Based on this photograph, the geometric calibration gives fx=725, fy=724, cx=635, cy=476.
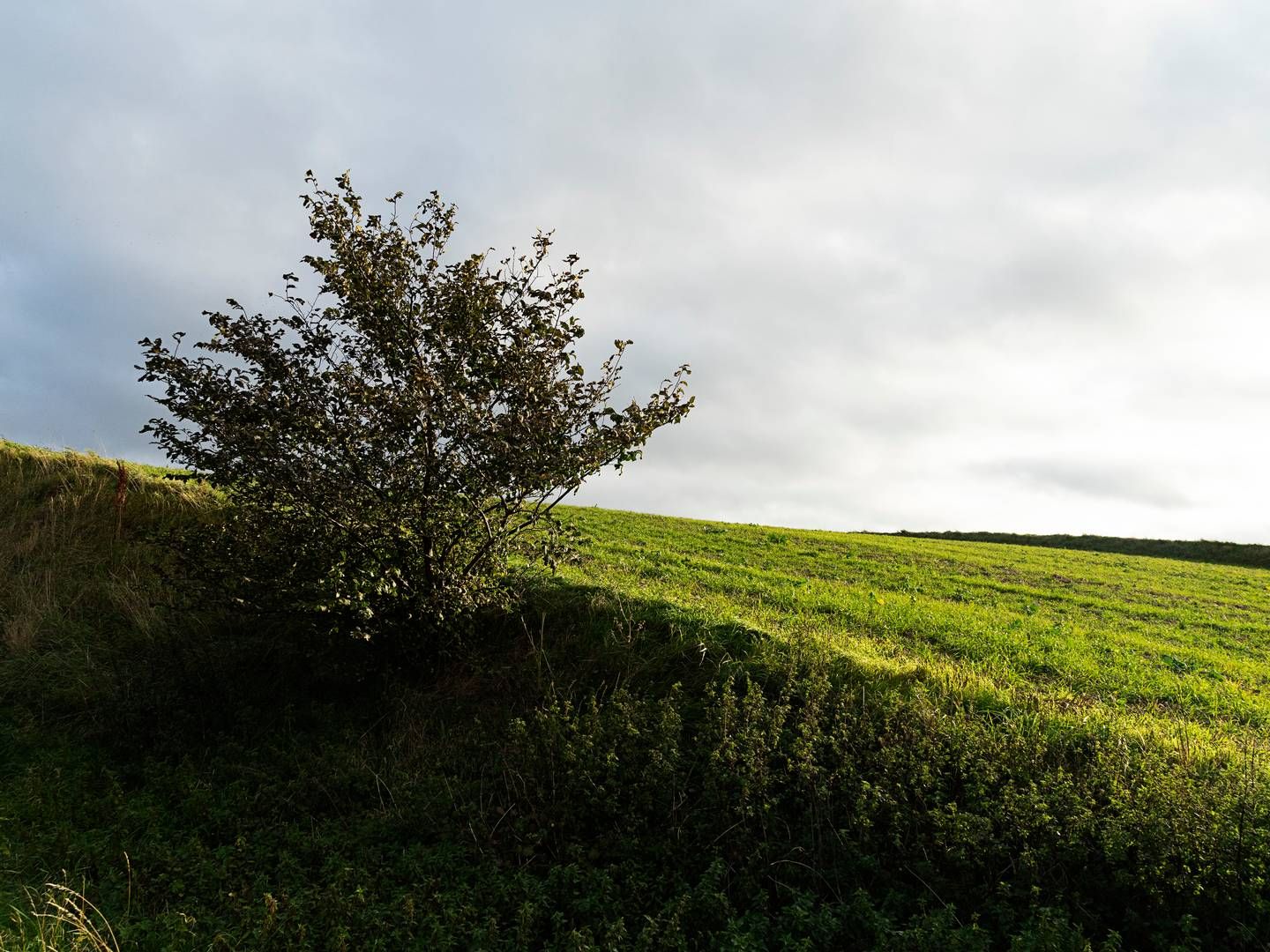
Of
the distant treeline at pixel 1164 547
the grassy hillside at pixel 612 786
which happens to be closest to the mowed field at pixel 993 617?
the grassy hillside at pixel 612 786

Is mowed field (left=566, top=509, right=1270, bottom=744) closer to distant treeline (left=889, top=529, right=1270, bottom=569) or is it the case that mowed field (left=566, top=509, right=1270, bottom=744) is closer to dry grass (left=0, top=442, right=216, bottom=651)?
dry grass (left=0, top=442, right=216, bottom=651)

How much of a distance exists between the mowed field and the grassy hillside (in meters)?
0.14

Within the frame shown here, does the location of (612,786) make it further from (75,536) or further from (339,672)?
(75,536)

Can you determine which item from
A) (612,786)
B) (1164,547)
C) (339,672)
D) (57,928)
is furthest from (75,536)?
(1164,547)

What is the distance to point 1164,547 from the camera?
145ft

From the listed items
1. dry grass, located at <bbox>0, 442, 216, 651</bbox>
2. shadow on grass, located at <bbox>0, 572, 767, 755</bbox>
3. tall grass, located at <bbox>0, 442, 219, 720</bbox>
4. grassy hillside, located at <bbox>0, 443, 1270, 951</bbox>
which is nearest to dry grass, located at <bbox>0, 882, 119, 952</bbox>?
grassy hillside, located at <bbox>0, 443, 1270, 951</bbox>

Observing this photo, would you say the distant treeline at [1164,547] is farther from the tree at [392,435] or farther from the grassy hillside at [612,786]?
the tree at [392,435]

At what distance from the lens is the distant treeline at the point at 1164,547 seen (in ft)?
136

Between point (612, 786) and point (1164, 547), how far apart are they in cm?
4955

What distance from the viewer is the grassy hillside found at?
5566 mm

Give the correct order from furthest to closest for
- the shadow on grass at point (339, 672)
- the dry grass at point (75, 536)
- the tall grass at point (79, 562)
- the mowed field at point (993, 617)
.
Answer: the dry grass at point (75, 536) → the tall grass at point (79, 562) → the mowed field at point (993, 617) → the shadow on grass at point (339, 672)

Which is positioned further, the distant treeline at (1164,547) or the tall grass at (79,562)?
the distant treeline at (1164,547)

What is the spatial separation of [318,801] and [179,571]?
4.23 metres

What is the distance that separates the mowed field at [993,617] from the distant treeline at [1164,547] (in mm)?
17967
